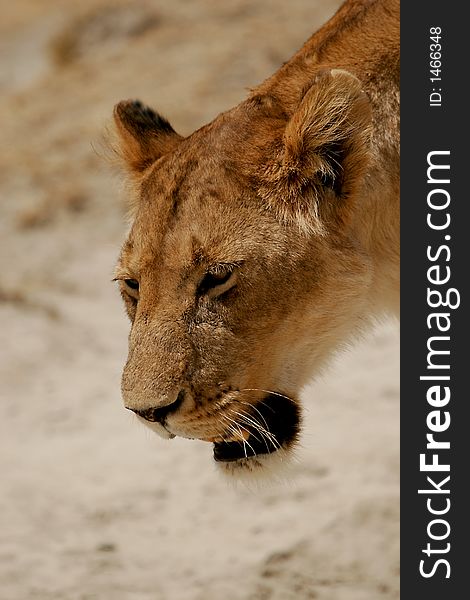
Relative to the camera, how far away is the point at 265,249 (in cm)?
322

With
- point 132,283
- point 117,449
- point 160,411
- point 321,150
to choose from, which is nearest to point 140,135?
point 132,283

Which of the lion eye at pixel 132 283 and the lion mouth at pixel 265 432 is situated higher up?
the lion eye at pixel 132 283

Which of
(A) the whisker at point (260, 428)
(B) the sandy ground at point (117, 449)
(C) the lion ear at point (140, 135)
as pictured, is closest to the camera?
(A) the whisker at point (260, 428)

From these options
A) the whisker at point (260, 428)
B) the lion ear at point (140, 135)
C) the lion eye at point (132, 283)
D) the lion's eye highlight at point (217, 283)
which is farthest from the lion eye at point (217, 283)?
the lion ear at point (140, 135)

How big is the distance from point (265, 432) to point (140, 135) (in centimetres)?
110

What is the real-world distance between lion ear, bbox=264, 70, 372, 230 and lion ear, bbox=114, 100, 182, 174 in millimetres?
598

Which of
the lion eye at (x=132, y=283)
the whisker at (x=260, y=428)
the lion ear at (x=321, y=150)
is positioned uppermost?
the lion ear at (x=321, y=150)

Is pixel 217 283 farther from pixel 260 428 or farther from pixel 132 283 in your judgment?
pixel 260 428

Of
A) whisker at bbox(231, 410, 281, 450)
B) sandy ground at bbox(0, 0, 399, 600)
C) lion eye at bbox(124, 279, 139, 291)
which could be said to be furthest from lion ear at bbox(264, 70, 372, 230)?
sandy ground at bbox(0, 0, 399, 600)

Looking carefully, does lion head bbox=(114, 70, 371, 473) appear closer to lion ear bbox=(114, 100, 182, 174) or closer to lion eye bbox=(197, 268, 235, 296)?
lion eye bbox=(197, 268, 235, 296)

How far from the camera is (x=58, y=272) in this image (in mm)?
6953

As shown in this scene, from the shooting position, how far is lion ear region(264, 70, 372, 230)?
10.3 ft

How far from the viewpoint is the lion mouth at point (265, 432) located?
3344 millimetres

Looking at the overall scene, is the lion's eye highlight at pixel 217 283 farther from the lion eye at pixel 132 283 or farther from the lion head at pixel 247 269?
the lion eye at pixel 132 283
